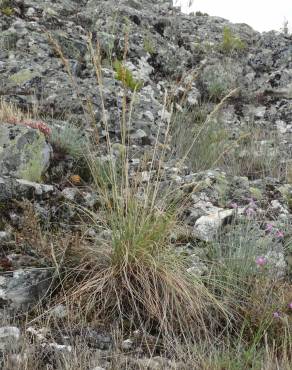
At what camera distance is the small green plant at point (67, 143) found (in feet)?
14.8

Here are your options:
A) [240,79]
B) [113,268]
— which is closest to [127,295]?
[113,268]

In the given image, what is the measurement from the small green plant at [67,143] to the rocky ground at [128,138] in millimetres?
12

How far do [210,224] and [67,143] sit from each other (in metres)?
1.50

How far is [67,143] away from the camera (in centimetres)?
455

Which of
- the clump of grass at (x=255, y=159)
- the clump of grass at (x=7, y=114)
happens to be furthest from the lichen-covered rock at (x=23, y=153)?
the clump of grass at (x=255, y=159)

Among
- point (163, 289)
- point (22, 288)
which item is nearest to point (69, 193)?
point (22, 288)

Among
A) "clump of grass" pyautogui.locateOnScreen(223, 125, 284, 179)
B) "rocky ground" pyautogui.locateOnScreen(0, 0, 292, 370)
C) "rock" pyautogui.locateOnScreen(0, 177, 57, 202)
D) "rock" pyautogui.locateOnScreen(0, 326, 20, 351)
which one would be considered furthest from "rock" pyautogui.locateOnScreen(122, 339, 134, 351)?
"clump of grass" pyautogui.locateOnScreen(223, 125, 284, 179)

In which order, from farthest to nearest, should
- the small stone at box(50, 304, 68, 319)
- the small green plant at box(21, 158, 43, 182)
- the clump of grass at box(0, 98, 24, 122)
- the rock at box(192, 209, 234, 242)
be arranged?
the clump of grass at box(0, 98, 24, 122), the small green plant at box(21, 158, 43, 182), the rock at box(192, 209, 234, 242), the small stone at box(50, 304, 68, 319)

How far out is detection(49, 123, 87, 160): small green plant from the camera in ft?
14.8

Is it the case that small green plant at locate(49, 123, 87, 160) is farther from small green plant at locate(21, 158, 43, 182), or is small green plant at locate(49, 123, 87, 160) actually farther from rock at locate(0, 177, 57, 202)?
rock at locate(0, 177, 57, 202)

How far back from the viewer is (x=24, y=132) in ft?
13.6

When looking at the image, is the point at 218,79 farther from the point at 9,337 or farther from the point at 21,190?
the point at 9,337

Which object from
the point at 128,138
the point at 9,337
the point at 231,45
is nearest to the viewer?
the point at 9,337

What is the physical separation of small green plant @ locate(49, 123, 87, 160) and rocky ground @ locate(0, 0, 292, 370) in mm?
12
